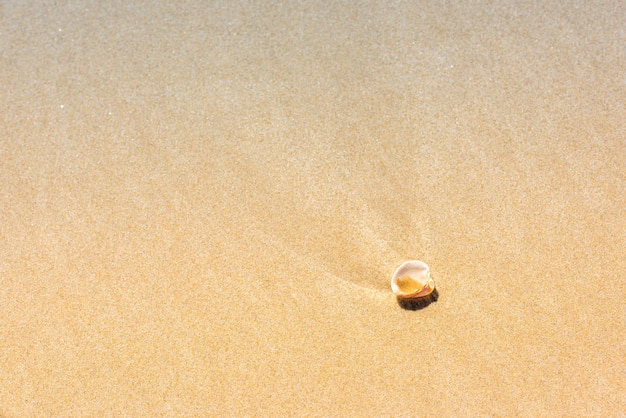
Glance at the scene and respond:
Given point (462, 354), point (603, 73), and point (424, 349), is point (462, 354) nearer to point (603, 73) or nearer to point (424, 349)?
point (424, 349)

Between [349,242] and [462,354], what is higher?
[349,242]

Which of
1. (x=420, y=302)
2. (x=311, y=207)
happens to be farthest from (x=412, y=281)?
(x=311, y=207)

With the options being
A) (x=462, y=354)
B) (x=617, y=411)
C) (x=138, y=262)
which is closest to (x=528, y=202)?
(x=462, y=354)

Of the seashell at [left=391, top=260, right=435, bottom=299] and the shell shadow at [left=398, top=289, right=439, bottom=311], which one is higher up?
the seashell at [left=391, top=260, right=435, bottom=299]

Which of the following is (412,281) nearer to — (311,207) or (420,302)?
(420,302)

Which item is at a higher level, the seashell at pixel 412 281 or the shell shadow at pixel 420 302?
the seashell at pixel 412 281
